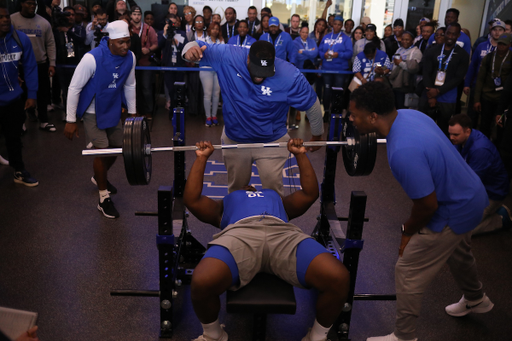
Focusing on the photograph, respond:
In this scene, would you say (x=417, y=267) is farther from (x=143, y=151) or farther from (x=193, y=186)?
(x=143, y=151)

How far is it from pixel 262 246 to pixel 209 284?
1.10ft

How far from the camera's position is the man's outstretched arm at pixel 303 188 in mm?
2564

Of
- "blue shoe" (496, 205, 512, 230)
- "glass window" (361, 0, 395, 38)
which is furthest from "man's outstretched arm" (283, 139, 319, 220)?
"glass window" (361, 0, 395, 38)

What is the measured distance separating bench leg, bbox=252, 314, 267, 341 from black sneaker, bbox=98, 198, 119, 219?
186 centimetres

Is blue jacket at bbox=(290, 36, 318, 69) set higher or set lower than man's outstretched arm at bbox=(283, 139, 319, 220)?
higher

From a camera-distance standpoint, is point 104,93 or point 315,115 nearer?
point 315,115

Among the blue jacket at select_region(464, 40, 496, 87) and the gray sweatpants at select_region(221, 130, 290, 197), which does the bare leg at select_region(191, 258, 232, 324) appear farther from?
the blue jacket at select_region(464, 40, 496, 87)

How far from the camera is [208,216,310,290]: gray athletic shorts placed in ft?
6.93

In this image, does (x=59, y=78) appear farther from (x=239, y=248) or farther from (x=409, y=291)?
(x=409, y=291)

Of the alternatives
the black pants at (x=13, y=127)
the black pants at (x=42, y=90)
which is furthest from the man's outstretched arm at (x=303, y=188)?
the black pants at (x=42, y=90)

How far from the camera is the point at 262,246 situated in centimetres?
218

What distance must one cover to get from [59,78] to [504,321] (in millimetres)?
5986

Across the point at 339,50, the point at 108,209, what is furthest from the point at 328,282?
the point at 339,50

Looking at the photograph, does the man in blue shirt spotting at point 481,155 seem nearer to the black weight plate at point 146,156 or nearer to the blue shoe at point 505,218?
the blue shoe at point 505,218
